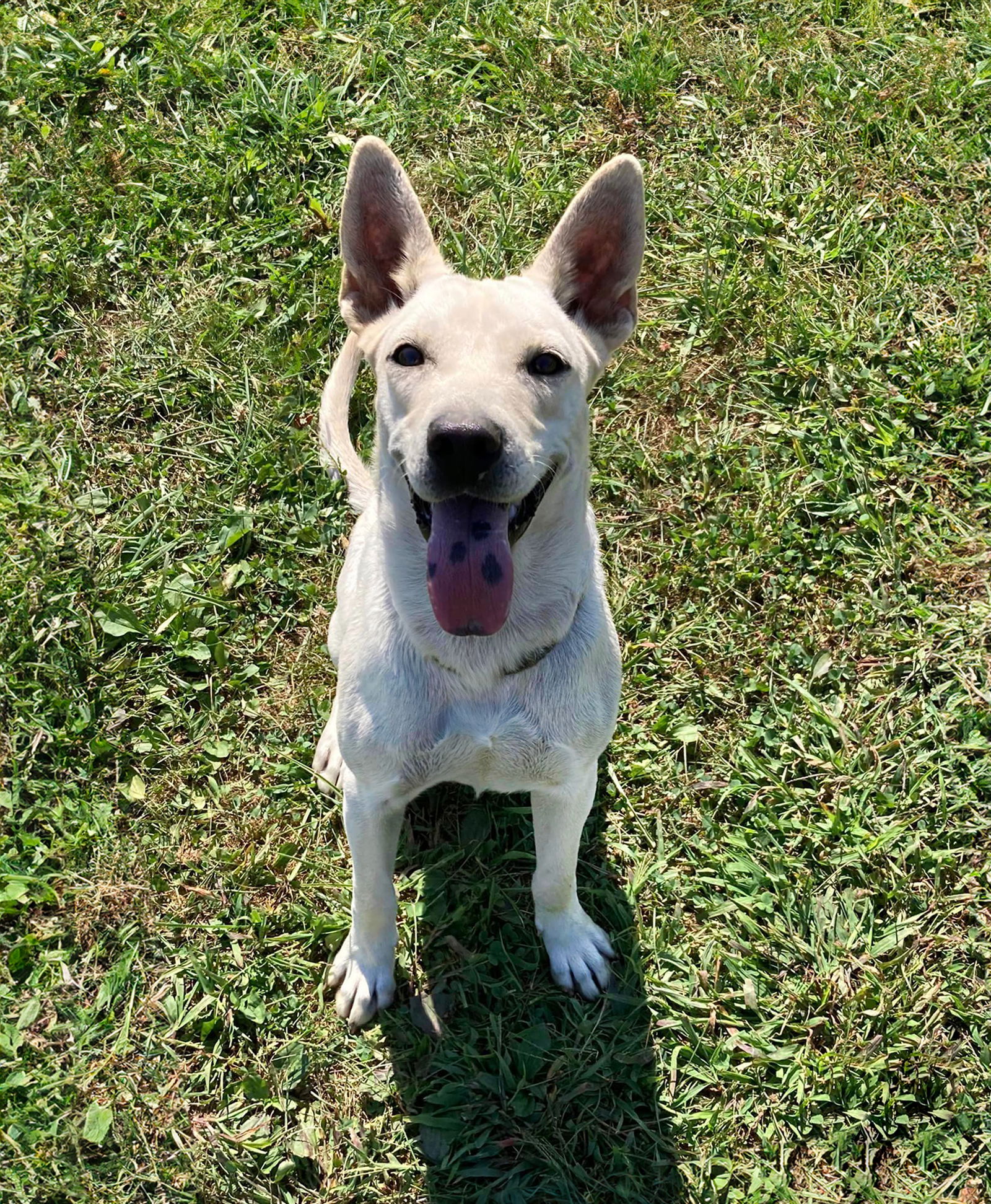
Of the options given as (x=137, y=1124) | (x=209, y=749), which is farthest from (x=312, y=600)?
(x=137, y=1124)

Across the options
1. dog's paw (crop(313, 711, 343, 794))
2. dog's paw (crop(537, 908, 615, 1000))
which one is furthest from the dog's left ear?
dog's paw (crop(537, 908, 615, 1000))

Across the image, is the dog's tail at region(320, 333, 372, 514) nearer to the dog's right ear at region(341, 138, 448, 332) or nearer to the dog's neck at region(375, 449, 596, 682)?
the dog's right ear at region(341, 138, 448, 332)

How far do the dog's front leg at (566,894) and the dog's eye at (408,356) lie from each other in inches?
57.2

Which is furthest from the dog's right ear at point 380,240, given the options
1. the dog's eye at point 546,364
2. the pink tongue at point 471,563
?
the pink tongue at point 471,563

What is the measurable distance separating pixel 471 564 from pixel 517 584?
0.97ft

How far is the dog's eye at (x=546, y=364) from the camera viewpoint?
3342 mm

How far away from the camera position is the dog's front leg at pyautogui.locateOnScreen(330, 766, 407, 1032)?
12.4 feet

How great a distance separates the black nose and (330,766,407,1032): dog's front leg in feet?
3.96

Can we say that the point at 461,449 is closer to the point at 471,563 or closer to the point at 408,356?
the point at 471,563

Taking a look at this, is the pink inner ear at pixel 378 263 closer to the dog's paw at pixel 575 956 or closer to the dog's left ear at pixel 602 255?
the dog's left ear at pixel 602 255

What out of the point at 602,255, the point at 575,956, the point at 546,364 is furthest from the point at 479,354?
the point at 575,956

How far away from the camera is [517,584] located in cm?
349

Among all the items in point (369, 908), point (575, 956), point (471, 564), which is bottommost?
point (575, 956)

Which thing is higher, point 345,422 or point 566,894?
point 345,422
